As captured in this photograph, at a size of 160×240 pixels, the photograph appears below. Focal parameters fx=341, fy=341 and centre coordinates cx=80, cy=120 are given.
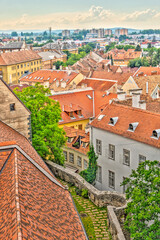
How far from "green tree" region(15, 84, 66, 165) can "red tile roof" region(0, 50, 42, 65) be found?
87.4 m

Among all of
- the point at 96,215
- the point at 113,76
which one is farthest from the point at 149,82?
the point at 96,215

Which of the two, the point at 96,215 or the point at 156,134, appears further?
the point at 156,134

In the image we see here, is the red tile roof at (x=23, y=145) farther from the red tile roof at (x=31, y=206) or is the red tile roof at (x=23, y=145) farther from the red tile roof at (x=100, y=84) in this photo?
the red tile roof at (x=100, y=84)

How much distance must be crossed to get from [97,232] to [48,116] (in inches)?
688

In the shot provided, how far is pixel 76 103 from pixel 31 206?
4921 centimetres

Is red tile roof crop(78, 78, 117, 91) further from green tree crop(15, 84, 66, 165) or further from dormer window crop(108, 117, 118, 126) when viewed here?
dormer window crop(108, 117, 118, 126)

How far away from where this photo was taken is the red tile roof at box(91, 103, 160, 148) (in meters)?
32.3

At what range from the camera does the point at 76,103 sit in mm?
61781

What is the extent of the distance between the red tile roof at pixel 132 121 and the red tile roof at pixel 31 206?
15813 mm

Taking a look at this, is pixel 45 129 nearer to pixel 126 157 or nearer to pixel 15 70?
pixel 126 157

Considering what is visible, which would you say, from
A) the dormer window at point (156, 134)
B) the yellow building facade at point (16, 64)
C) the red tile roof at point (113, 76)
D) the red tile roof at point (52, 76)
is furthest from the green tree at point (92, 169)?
the yellow building facade at point (16, 64)

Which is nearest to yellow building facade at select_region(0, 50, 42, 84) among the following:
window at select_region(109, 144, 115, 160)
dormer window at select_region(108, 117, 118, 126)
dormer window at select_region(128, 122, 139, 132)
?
dormer window at select_region(108, 117, 118, 126)

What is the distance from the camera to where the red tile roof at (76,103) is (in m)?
57.3

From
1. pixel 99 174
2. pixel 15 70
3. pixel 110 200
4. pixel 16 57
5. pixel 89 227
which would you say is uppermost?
pixel 16 57
